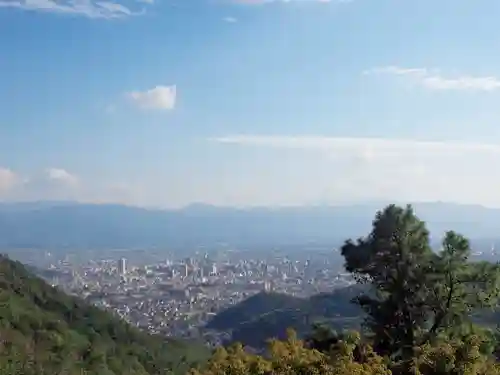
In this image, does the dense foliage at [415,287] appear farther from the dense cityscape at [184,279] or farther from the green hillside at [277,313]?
the dense cityscape at [184,279]

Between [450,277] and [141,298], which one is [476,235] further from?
[450,277]

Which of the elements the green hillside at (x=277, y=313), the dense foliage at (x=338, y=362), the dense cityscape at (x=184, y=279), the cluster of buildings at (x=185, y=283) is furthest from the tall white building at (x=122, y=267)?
the dense foliage at (x=338, y=362)

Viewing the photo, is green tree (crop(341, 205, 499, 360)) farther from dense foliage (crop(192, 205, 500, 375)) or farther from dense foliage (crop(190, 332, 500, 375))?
dense foliage (crop(190, 332, 500, 375))

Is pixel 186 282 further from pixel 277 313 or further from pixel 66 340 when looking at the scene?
pixel 66 340

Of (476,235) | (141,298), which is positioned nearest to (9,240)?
(141,298)

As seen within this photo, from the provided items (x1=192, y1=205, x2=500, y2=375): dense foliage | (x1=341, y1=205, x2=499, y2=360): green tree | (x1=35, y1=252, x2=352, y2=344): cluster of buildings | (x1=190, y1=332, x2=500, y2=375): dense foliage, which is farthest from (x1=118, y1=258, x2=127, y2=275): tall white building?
(x1=190, y1=332, x2=500, y2=375): dense foliage
